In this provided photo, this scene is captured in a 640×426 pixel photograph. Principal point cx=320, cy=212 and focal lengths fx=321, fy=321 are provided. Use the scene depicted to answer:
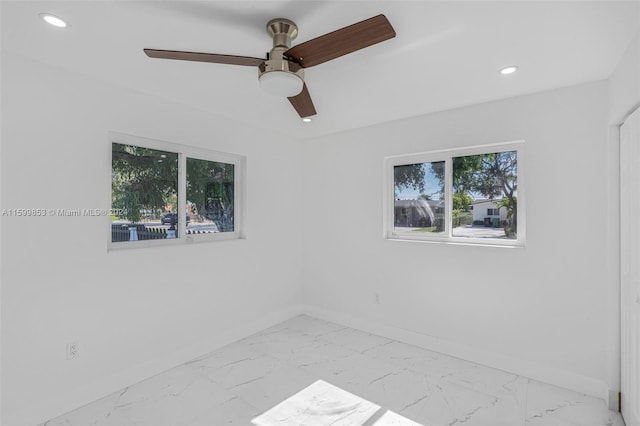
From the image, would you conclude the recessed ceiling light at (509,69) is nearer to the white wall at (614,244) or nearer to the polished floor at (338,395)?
the white wall at (614,244)

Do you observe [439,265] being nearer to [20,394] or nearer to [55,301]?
[55,301]

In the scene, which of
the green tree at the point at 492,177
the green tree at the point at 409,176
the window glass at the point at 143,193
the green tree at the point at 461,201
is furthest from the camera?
the green tree at the point at 409,176

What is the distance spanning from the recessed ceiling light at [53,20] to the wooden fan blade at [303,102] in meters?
1.24

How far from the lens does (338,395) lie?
2371 millimetres

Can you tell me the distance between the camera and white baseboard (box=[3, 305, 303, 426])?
201 cm

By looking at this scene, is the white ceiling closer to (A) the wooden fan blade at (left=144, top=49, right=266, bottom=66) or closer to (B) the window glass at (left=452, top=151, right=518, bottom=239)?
(A) the wooden fan blade at (left=144, top=49, right=266, bottom=66)

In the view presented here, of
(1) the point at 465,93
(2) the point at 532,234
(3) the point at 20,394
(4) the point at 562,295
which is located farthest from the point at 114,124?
(4) the point at 562,295

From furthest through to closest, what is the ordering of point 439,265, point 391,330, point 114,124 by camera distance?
point 391,330, point 439,265, point 114,124

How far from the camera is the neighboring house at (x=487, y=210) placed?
2.83 m

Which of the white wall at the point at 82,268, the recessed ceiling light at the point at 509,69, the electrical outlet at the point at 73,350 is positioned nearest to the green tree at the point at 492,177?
the recessed ceiling light at the point at 509,69

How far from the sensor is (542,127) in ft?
8.32

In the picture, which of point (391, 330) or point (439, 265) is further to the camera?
point (391, 330)

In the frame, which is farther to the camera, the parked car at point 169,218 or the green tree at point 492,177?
the parked car at point 169,218

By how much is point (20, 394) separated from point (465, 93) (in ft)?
12.2
